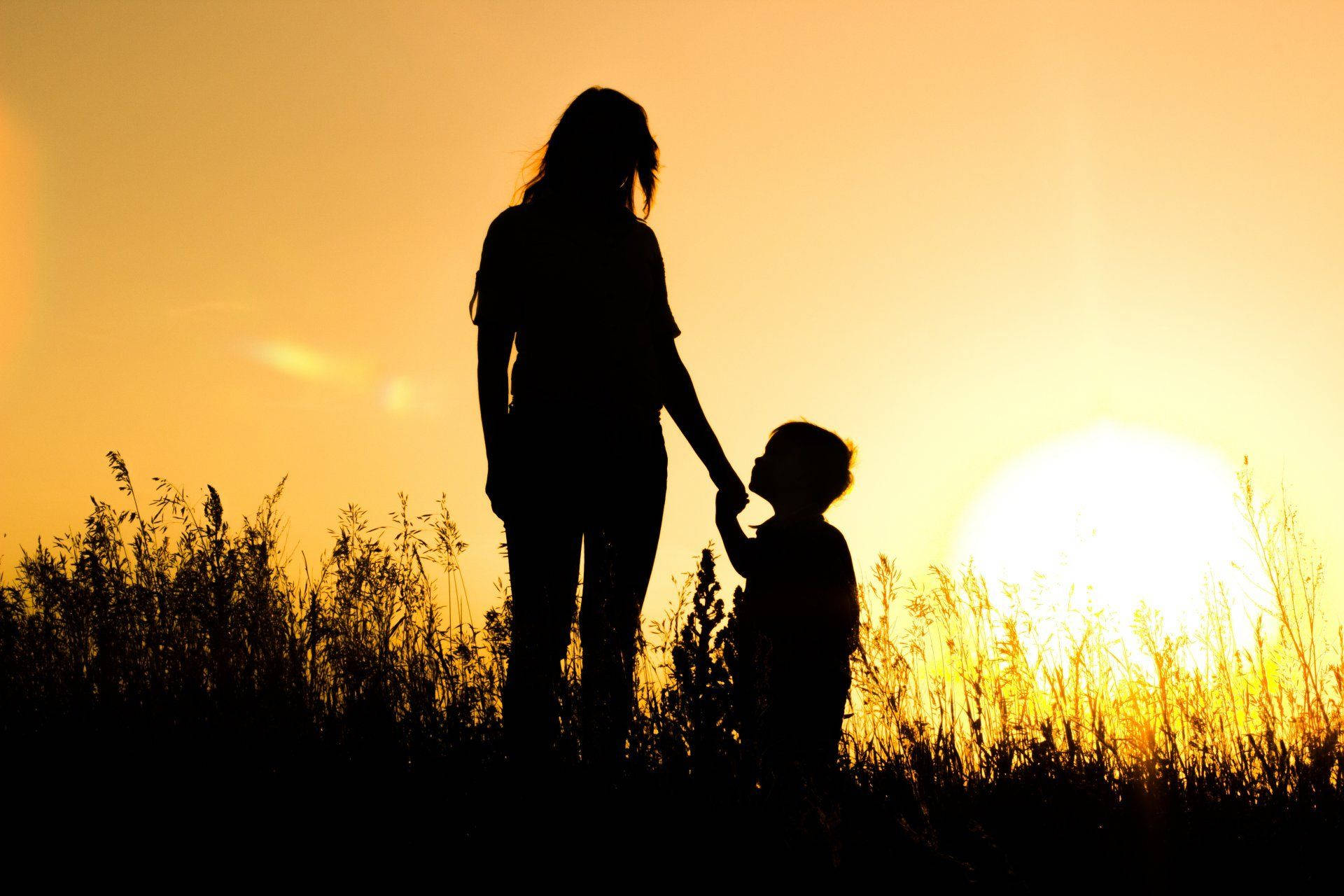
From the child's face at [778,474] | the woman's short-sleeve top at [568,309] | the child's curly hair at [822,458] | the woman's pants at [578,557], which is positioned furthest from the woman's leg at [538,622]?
the child's curly hair at [822,458]

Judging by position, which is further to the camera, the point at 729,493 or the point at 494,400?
the point at 729,493

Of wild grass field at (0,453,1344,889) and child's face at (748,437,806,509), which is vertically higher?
child's face at (748,437,806,509)

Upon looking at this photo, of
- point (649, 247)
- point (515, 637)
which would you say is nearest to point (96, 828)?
point (515, 637)

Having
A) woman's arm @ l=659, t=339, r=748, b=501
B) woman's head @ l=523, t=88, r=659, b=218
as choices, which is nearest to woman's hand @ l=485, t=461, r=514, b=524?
woman's arm @ l=659, t=339, r=748, b=501

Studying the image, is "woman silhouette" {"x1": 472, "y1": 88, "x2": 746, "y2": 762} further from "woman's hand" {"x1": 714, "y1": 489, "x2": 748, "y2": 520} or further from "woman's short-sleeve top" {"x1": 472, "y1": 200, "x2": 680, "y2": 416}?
"woman's hand" {"x1": 714, "y1": 489, "x2": 748, "y2": 520}

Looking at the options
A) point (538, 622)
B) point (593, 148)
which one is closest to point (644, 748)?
point (538, 622)

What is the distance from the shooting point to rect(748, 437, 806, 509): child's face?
3.25 metres

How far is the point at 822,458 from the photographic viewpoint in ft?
10.8

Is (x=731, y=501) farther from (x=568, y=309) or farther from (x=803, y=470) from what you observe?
(x=568, y=309)

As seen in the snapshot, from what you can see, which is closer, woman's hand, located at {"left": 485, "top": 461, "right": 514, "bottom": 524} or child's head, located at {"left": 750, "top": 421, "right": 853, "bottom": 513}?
woman's hand, located at {"left": 485, "top": 461, "right": 514, "bottom": 524}

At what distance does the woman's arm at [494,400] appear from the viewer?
8.23 ft

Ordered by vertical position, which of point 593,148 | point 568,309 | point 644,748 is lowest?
point 644,748

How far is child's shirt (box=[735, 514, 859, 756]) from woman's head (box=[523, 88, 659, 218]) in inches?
→ 47.1

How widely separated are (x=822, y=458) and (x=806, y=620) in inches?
24.1
